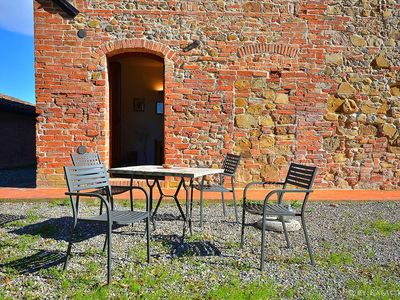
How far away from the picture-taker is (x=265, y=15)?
5.93 m

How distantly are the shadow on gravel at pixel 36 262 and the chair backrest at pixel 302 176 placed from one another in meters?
2.15

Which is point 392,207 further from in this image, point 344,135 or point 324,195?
point 344,135

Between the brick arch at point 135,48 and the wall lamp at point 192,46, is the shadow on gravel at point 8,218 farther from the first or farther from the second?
the wall lamp at point 192,46

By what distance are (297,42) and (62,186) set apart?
187 inches

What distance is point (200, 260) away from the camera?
2.93 m

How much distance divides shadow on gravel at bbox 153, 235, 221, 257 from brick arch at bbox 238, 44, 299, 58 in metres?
3.65

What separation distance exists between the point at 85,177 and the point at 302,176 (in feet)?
6.23

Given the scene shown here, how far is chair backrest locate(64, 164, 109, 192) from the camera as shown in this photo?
270cm

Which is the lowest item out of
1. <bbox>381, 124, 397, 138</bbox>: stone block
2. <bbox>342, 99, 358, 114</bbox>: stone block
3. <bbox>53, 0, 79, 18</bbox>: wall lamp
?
<bbox>381, 124, 397, 138</bbox>: stone block

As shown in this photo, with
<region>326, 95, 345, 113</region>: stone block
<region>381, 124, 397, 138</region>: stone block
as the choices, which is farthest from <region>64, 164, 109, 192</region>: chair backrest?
<region>381, 124, 397, 138</region>: stone block

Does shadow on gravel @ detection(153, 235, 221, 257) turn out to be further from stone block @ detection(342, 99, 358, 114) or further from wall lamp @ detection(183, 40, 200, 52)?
stone block @ detection(342, 99, 358, 114)

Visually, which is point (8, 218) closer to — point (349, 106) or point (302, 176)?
point (302, 176)

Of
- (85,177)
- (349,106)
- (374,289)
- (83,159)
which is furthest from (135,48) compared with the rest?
(374,289)

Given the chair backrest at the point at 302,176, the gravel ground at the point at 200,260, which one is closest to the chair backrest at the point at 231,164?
the gravel ground at the point at 200,260
